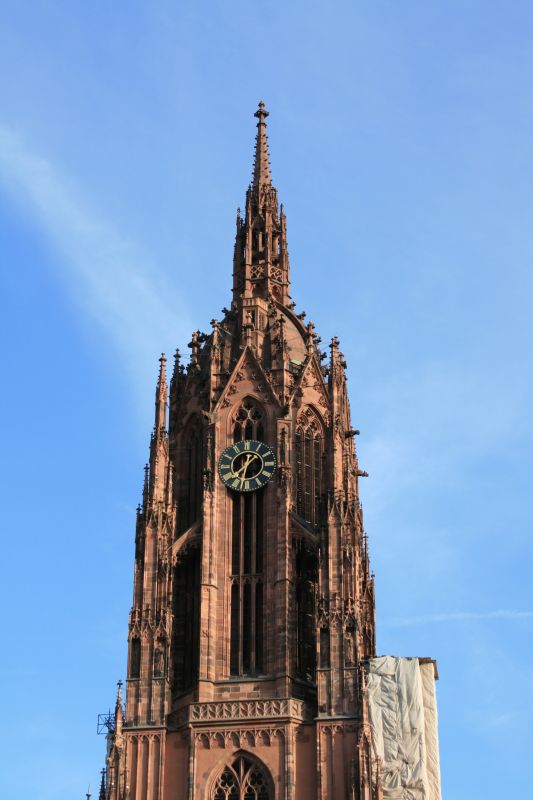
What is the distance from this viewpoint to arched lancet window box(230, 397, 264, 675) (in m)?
71.4

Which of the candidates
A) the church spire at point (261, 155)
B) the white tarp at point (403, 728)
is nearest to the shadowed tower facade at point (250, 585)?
the white tarp at point (403, 728)

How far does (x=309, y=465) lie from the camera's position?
76375 mm

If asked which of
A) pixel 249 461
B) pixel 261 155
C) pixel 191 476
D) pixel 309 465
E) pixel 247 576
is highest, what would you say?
pixel 261 155

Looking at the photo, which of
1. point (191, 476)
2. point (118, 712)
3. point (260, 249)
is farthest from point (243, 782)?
point (260, 249)

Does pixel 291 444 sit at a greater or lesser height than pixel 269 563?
greater

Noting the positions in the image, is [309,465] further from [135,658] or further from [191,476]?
[135,658]

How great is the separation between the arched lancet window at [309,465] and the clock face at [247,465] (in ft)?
5.16

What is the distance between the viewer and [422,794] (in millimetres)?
68562

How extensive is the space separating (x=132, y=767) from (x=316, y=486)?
14.6 metres

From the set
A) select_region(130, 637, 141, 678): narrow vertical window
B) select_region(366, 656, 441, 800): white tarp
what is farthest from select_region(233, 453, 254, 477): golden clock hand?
select_region(366, 656, 441, 800): white tarp

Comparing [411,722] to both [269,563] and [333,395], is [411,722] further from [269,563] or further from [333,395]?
[333,395]

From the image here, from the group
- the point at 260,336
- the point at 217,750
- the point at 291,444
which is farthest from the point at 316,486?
the point at 217,750

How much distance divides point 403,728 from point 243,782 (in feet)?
22.3

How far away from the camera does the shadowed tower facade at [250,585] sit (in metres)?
68.2
